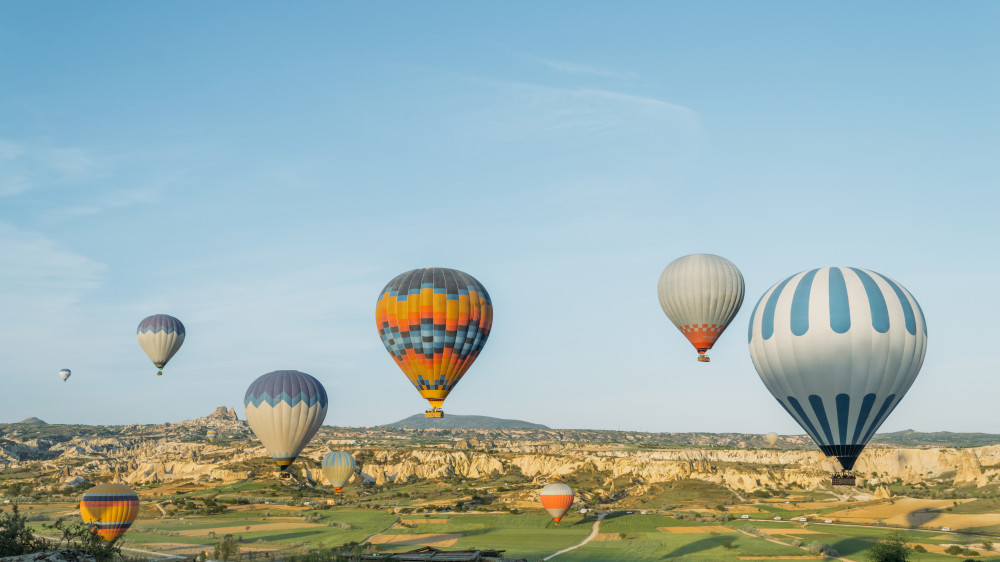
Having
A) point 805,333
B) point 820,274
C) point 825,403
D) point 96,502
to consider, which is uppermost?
point 820,274

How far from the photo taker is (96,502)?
5866 cm

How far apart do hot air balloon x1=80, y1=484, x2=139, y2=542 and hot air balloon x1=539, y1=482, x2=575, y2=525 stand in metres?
40.3

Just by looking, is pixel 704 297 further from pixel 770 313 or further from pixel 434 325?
pixel 434 325

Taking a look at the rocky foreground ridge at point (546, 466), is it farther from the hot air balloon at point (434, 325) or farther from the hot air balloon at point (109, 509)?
the hot air balloon at point (109, 509)

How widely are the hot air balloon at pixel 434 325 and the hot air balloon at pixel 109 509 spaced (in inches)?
856

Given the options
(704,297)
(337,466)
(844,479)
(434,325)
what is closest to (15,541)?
(434,325)

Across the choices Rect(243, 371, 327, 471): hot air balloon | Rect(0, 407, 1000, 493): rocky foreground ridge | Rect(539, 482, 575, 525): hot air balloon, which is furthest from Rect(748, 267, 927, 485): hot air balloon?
Rect(0, 407, 1000, 493): rocky foreground ridge

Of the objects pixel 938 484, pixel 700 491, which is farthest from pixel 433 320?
pixel 938 484

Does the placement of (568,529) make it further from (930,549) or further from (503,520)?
(930,549)

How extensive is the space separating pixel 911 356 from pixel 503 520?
54245 mm

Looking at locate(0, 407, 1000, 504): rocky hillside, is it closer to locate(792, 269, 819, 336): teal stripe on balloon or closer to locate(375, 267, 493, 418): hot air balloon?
locate(375, 267, 493, 418): hot air balloon

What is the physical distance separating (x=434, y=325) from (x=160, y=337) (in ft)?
176

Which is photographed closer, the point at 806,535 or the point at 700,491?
the point at 806,535

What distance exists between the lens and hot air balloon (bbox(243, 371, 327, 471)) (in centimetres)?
7512
